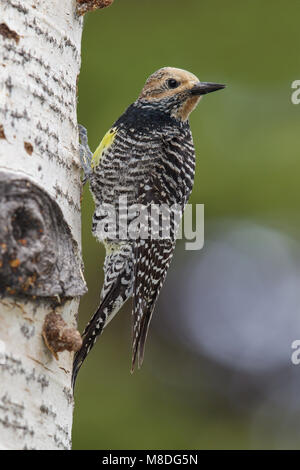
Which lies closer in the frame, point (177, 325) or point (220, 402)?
point (220, 402)

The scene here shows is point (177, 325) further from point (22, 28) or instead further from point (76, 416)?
point (22, 28)

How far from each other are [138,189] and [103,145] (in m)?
0.34

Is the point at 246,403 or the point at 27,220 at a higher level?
the point at 27,220

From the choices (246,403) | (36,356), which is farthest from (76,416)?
(36,356)

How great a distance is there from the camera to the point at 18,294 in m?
1.96

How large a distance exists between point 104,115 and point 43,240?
2.49 m

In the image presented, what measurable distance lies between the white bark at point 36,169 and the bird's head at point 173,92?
4.96ft

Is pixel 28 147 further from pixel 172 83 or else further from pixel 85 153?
pixel 172 83

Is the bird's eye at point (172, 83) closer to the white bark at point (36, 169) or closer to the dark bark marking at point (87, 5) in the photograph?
the dark bark marking at point (87, 5)

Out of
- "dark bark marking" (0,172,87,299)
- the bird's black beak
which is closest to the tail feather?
the bird's black beak

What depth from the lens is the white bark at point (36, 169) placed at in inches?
74.8

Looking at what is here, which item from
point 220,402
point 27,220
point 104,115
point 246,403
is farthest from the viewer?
point 246,403

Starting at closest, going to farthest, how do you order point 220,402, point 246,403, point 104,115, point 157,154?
point 157,154 < point 104,115 < point 220,402 < point 246,403

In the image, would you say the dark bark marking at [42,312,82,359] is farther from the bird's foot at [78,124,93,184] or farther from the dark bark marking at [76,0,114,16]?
the bird's foot at [78,124,93,184]
